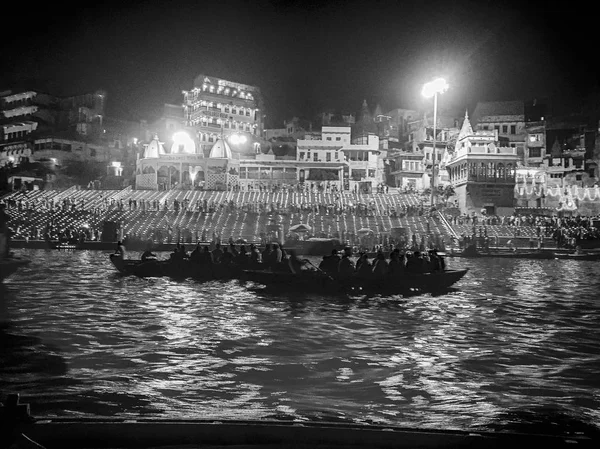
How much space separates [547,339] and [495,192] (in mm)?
41834

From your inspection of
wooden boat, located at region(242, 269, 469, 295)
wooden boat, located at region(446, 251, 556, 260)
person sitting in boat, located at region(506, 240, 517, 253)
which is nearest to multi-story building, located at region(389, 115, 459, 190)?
person sitting in boat, located at region(506, 240, 517, 253)

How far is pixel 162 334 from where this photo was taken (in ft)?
38.0

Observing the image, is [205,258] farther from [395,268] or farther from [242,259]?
[395,268]

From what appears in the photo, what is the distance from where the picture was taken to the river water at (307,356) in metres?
6.97

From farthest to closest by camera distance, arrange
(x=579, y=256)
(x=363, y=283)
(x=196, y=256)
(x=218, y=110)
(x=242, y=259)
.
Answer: (x=218, y=110) → (x=579, y=256) → (x=196, y=256) → (x=242, y=259) → (x=363, y=283)

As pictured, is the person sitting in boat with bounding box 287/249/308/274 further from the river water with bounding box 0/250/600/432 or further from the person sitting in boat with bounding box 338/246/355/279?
the person sitting in boat with bounding box 338/246/355/279

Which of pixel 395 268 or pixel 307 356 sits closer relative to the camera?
pixel 307 356

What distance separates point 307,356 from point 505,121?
69426 mm

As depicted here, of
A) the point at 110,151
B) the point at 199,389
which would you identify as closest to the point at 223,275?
the point at 199,389

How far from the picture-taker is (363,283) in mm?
17594

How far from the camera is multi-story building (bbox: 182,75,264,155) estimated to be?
252 ft

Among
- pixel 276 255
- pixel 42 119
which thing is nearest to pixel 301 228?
pixel 276 255

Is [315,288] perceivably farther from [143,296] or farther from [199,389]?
[199,389]

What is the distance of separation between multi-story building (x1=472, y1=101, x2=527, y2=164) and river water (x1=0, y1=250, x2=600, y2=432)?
56278 millimetres
